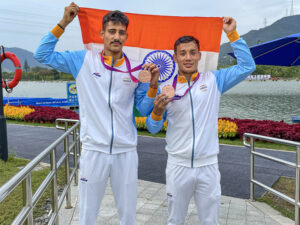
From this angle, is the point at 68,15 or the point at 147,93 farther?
the point at 68,15

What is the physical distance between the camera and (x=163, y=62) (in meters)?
2.79

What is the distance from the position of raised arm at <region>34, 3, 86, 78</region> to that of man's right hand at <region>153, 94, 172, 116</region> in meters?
0.70

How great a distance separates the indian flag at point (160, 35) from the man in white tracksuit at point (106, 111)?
15.5 inches

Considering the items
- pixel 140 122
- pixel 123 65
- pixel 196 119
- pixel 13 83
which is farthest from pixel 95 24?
pixel 13 83

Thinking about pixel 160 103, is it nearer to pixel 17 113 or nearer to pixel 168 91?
pixel 168 91

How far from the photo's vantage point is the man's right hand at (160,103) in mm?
2004

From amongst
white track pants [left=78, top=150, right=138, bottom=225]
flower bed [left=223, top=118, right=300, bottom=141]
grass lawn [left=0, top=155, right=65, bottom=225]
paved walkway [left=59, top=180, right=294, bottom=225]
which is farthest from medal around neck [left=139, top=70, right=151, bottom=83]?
flower bed [left=223, top=118, right=300, bottom=141]

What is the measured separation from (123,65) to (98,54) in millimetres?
239

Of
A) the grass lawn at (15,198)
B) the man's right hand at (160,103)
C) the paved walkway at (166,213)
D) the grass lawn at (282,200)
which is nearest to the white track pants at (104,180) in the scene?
the man's right hand at (160,103)

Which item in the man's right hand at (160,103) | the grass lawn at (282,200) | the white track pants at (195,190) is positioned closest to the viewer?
the man's right hand at (160,103)

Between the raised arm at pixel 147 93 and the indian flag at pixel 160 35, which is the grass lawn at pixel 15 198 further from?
the indian flag at pixel 160 35

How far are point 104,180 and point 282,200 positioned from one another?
2.86 m

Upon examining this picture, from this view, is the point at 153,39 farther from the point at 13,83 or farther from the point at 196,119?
the point at 13,83

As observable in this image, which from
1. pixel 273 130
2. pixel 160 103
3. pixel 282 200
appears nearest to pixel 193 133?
pixel 160 103
